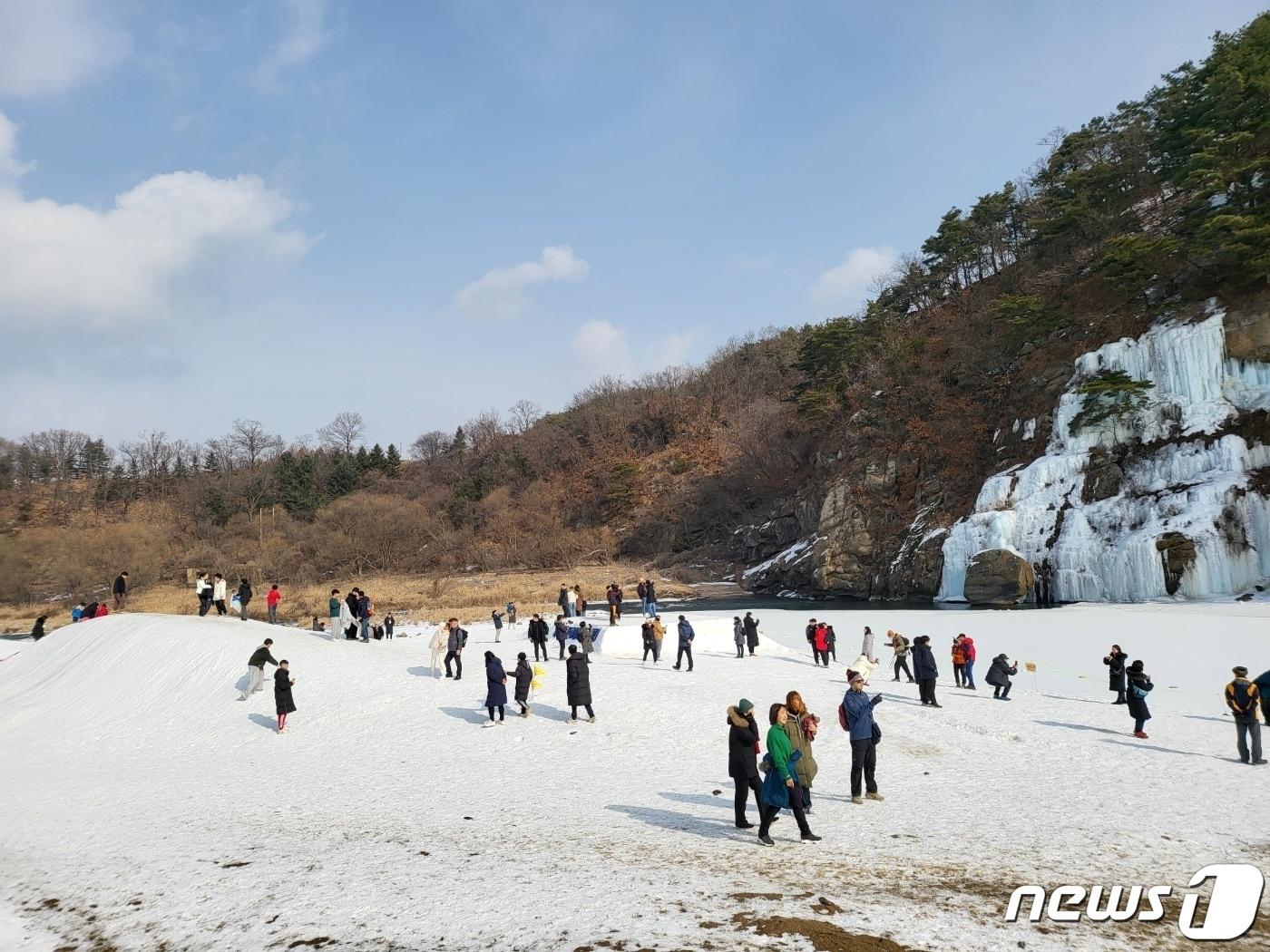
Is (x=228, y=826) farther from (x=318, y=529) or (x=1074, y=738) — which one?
(x=318, y=529)

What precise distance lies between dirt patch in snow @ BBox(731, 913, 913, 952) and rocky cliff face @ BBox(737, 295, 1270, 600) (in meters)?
31.4

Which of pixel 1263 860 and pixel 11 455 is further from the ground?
pixel 11 455

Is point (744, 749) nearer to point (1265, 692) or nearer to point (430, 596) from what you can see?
point (1265, 692)

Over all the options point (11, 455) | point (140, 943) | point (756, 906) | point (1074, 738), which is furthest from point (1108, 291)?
point (11, 455)

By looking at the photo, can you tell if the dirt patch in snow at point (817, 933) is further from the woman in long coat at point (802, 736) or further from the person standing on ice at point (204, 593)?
the person standing on ice at point (204, 593)

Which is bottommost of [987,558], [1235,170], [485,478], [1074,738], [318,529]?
[1074,738]

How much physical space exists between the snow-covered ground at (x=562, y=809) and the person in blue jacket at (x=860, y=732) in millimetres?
351

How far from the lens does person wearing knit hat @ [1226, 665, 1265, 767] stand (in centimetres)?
1123

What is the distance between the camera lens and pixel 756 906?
636cm

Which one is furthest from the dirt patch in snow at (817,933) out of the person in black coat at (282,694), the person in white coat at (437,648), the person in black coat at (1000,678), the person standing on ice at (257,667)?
the person standing on ice at (257,667)

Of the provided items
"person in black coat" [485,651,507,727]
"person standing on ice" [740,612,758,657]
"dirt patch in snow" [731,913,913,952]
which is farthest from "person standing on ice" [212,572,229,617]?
"dirt patch in snow" [731,913,913,952]

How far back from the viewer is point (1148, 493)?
33.2 metres

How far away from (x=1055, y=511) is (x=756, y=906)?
35.5m

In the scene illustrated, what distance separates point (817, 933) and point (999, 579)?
3302 centimetres
